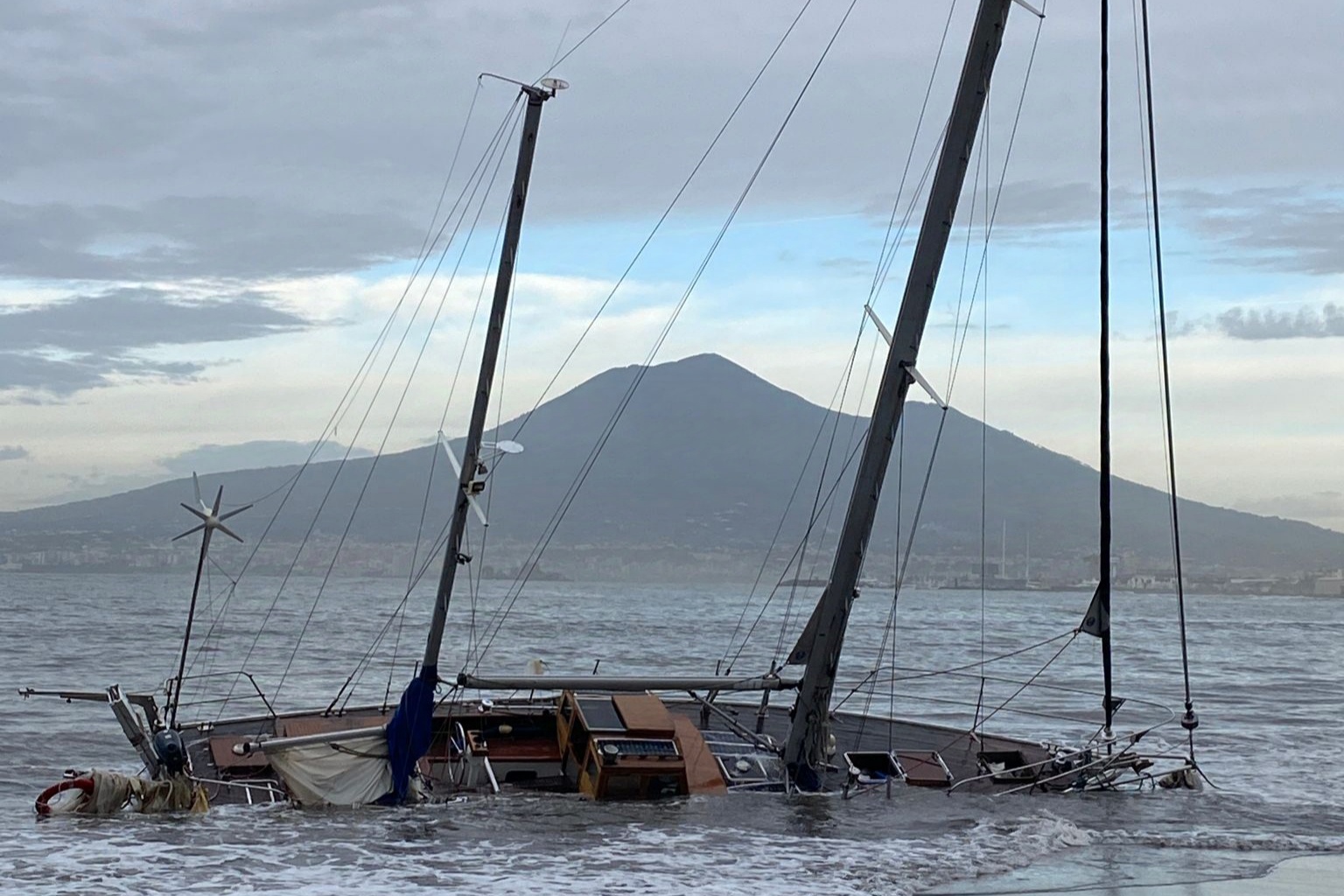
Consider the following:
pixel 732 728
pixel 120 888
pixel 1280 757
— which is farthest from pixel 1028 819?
pixel 1280 757

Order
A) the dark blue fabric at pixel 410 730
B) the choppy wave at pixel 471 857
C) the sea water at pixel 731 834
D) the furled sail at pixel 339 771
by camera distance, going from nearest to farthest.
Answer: the choppy wave at pixel 471 857 → the sea water at pixel 731 834 → the dark blue fabric at pixel 410 730 → the furled sail at pixel 339 771

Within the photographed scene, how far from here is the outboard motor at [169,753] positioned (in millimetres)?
25750

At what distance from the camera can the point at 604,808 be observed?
85.5ft

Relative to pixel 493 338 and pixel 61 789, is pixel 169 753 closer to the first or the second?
pixel 61 789

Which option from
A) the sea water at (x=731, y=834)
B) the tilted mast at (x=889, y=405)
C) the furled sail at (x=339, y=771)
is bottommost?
the sea water at (x=731, y=834)

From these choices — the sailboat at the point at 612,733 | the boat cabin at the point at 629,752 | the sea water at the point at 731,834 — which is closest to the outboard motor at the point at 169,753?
the sailboat at the point at 612,733

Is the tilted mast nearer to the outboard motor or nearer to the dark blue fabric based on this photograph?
the dark blue fabric

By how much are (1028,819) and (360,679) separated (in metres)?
41.2

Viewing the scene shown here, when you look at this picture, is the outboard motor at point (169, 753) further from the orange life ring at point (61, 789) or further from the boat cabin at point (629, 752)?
the boat cabin at point (629, 752)

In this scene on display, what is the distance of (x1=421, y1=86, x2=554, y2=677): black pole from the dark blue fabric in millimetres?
418

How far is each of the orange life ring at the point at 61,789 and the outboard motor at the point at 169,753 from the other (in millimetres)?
1750

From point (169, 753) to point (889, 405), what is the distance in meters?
13.5

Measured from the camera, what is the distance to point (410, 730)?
82.6 ft

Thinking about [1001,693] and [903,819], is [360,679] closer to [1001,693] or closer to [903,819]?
[1001,693]
